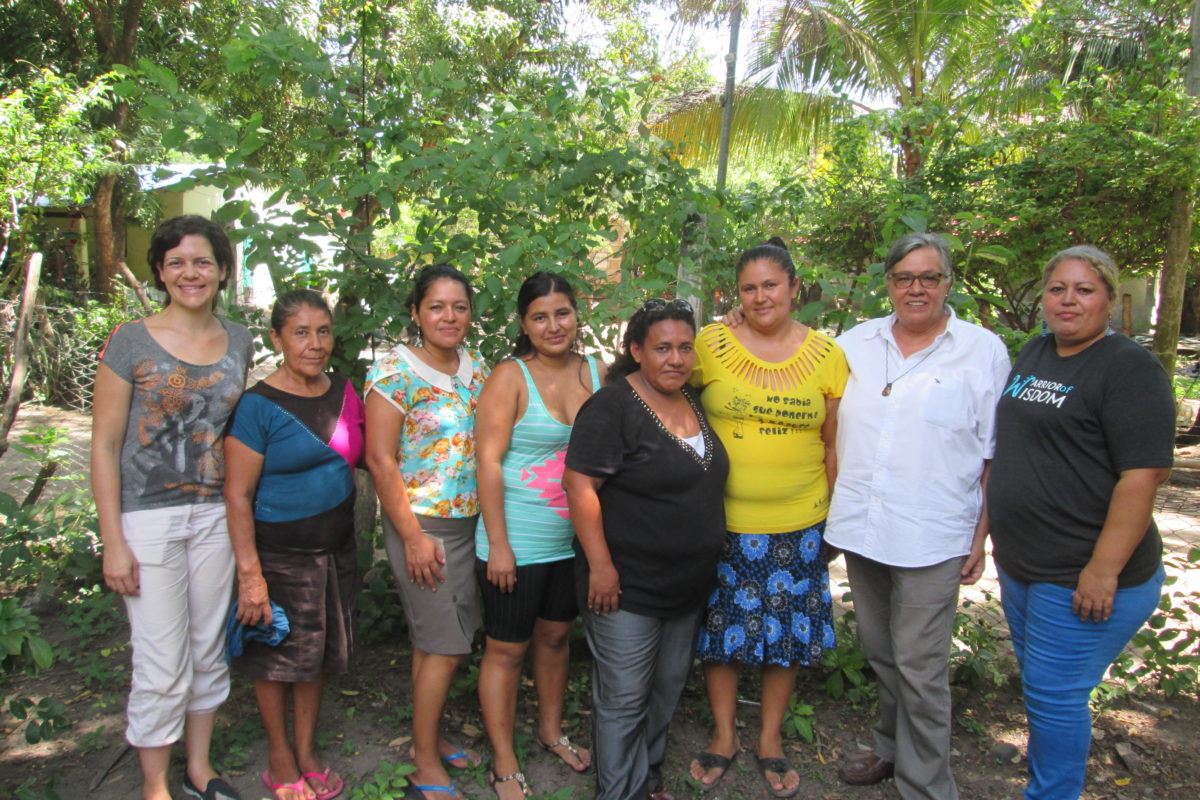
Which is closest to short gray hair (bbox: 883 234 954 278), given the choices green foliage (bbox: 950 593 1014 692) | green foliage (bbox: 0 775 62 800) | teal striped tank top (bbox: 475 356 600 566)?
teal striped tank top (bbox: 475 356 600 566)

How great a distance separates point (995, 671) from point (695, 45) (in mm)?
16671

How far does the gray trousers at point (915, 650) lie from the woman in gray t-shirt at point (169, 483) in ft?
6.94

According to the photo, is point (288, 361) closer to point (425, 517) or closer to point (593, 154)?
point (425, 517)

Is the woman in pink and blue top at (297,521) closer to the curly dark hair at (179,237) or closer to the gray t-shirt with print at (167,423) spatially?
the gray t-shirt with print at (167,423)

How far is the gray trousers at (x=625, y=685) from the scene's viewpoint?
2.61 m

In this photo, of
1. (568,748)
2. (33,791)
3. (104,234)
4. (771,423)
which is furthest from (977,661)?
(104,234)

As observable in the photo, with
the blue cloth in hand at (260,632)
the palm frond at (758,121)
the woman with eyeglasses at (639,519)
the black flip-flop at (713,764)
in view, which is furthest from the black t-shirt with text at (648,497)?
the palm frond at (758,121)

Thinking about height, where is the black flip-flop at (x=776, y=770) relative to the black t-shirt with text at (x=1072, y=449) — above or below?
below

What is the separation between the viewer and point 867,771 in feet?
9.61

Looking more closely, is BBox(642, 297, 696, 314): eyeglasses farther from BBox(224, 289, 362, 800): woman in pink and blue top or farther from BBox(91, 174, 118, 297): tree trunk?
BBox(91, 174, 118, 297): tree trunk

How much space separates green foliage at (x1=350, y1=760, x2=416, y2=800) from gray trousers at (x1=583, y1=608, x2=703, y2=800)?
66 centimetres

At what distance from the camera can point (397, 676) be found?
3549 millimetres

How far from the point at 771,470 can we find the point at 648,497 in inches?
17.4

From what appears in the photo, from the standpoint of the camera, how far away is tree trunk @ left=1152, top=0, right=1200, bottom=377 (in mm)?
6678
